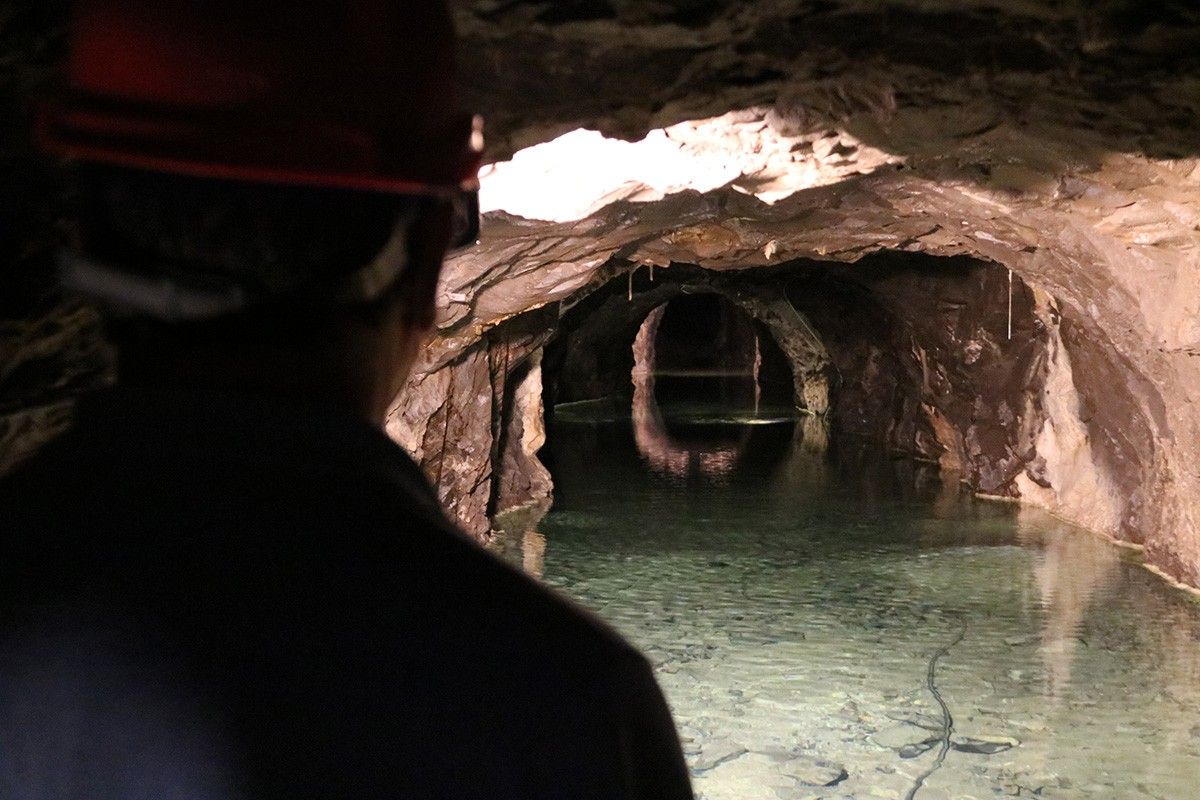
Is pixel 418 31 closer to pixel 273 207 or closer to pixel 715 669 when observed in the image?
pixel 273 207

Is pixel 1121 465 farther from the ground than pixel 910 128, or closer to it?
closer to it

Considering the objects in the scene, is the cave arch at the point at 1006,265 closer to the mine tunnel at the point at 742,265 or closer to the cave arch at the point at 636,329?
the mine tunnel at the point at 742,265

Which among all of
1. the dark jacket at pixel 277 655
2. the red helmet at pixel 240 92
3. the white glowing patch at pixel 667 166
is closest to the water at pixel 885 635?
the white glowing patch at pixel 667 166

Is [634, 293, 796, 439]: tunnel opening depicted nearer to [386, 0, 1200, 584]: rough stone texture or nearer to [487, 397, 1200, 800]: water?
[487, 397, 1200, 800]: water

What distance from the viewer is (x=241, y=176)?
2.74ft

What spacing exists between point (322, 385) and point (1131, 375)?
7.09 m

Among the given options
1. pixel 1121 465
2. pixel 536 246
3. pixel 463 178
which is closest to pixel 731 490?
pixel 1121 465

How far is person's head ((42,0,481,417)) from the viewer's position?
83 centimetres

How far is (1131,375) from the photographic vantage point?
7.05 meters

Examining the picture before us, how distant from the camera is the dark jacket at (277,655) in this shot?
76 cm

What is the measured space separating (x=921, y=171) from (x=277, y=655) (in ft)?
16.3

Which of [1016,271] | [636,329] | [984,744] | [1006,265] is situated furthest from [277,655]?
[636,329]

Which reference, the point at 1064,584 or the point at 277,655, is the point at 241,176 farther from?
the point at 1064,584

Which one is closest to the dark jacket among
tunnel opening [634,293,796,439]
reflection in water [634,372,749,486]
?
reflection in water [634,372,749,486]
